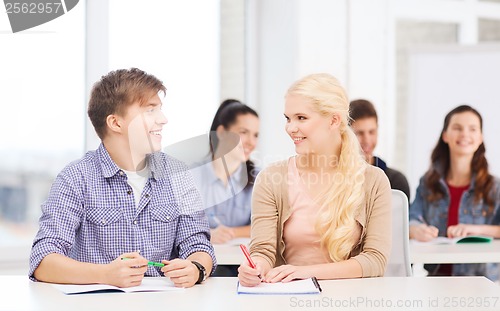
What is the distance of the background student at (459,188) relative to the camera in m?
3.86

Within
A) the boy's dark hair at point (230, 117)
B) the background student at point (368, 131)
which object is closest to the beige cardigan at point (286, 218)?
the background student at point (368, 131)

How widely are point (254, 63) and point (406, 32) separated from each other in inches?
49.7

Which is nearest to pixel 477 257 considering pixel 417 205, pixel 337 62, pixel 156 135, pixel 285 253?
pixel 417 205

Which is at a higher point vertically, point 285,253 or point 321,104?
point 321,104

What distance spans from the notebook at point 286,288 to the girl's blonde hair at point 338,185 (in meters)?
0.32

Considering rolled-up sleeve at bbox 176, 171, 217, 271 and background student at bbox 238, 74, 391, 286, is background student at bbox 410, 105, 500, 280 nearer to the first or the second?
background student at bbox 238, 74, 391, 286

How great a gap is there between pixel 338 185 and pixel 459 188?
170cm

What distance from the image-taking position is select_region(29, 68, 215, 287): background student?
7.19 ft

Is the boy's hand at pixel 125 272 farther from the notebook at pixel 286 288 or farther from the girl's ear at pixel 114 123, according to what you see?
the girl's ear at pixel 114 123

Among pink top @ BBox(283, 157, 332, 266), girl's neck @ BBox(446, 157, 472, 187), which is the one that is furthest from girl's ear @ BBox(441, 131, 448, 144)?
pink top @ BBox(283, 157, 332, 266)

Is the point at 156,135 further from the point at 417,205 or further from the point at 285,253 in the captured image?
the point at 417,205

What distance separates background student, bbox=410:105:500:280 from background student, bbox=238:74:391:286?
142cm

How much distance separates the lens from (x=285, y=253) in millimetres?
2498

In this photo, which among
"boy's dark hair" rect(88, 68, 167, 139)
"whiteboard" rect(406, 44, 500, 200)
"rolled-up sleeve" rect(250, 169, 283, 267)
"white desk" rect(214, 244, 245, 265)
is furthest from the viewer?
"whiteboard" rect(406, 44, 500, 200)
